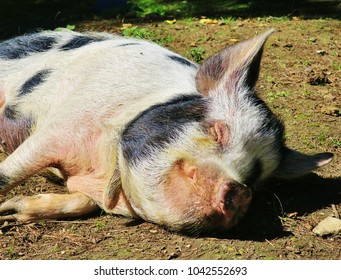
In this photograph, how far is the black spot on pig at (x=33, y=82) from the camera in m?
5.44

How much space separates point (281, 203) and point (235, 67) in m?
1.03

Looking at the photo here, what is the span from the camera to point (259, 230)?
176 inches

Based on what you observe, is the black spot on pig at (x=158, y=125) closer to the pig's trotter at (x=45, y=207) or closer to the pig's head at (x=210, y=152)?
the pig's head at (x=210, y=152)

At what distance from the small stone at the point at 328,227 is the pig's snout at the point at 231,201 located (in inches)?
24.3

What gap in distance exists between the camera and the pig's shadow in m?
4.45

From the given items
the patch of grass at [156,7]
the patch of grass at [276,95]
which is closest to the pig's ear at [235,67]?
the patch of grass at [276,95]

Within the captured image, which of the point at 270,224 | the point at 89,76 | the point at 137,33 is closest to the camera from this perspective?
the point at 270,224

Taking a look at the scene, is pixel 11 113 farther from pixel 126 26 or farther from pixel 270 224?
pixel 126 26

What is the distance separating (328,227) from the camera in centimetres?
443

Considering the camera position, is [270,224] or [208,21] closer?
[270,224]

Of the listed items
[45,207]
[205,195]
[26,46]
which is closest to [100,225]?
[45,207]

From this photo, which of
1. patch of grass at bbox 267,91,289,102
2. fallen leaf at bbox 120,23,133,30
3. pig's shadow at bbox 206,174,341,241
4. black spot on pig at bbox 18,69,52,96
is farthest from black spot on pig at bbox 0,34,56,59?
fallen leaf at bbox 120,23,133,30
